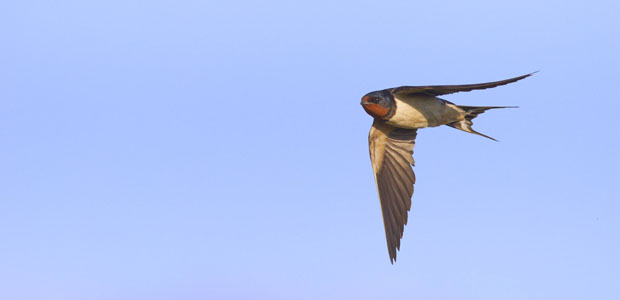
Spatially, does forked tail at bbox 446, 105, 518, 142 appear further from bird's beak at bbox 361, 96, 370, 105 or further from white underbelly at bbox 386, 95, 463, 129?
bird's beak at bbox 361, 96, 370, 105

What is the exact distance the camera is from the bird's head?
27.9 ft

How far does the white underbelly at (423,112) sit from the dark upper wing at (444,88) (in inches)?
6.9

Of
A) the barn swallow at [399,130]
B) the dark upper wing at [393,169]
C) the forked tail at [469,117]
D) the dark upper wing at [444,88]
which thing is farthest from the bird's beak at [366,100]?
the forked tail at [469,117]

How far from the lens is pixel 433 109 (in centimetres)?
866

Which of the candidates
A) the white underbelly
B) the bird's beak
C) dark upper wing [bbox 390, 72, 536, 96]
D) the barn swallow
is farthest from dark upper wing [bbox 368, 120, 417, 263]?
dark upper wing [bbox 390, 72, 536, 96]

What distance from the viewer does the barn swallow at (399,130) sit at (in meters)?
8.54

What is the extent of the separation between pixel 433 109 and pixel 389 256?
1569 millimetres

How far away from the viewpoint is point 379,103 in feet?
27.9

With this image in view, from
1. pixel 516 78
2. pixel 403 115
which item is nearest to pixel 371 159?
pixel 403 115

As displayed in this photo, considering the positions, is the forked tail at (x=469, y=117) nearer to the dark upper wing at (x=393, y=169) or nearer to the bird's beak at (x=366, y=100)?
the dark upper wing at (x=393, y=169)

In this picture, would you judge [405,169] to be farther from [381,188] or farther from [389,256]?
[389,256]

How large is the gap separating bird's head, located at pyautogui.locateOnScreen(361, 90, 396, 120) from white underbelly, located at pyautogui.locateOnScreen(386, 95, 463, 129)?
0.25 feet

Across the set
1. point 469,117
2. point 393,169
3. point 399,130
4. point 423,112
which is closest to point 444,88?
point 423,112

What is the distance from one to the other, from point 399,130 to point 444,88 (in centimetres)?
160
